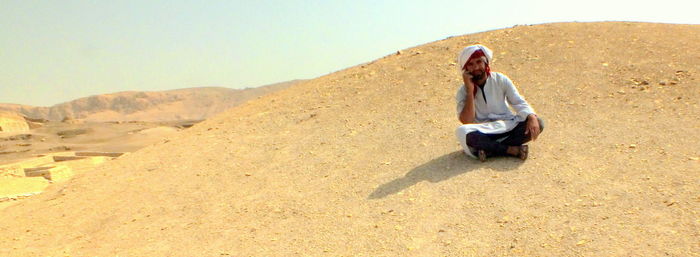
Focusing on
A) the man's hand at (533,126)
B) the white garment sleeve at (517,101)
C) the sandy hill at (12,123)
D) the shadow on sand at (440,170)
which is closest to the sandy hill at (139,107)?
the sandy hill at (12,123)

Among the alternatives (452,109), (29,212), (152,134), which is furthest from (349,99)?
(152,134)

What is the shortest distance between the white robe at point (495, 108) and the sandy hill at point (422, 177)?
1.00 feet

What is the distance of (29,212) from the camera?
6.37 meters

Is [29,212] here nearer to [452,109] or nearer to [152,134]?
[452,109]

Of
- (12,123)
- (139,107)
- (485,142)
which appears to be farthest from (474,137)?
(139,107)

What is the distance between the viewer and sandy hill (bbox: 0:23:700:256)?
3.77 metres

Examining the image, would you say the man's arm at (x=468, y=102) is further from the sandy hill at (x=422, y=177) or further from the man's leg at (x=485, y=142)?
the sandy hill at (x=422, y=177)

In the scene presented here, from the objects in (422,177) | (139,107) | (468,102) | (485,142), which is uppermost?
(468,102)

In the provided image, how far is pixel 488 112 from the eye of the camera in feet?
16.6

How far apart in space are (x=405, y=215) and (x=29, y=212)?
452 centimetres

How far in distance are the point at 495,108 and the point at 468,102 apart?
0.93ft

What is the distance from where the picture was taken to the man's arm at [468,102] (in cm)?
486

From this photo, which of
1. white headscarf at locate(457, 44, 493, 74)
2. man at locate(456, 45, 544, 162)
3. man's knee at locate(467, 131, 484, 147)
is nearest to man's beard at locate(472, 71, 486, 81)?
man at locate(456, 45, 544, 162)

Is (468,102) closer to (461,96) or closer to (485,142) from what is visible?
(461,96)
